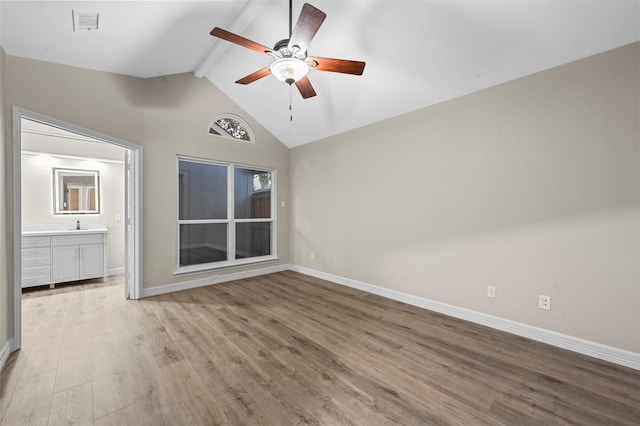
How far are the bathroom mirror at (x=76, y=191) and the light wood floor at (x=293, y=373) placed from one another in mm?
2029

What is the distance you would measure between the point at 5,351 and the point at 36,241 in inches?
105

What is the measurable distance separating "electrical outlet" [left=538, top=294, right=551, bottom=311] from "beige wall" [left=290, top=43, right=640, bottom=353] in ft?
0.13

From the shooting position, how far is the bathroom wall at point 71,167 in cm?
445

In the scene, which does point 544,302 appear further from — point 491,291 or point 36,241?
point 36,241

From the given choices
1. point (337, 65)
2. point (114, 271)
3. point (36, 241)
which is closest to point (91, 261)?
point (114, 271)

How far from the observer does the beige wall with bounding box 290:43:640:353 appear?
7.66 feet

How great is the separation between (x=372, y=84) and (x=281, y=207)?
3.00 m

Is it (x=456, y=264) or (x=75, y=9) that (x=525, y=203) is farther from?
(x=75, y=9)

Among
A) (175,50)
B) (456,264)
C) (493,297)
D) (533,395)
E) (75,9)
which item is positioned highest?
(175,50)

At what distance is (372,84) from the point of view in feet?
11.5

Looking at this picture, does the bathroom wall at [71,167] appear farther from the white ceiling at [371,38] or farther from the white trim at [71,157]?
the white ceiling at [371,38]

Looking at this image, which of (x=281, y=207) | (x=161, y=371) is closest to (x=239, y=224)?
(x=281, y=207)

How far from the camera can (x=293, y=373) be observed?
7.07 ft

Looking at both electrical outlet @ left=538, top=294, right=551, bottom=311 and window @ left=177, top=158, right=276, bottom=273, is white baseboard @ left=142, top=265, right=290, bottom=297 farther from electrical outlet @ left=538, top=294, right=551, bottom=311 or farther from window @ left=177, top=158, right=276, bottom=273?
electrical outlet @ left=538, top=294, right=551, bottom=311
